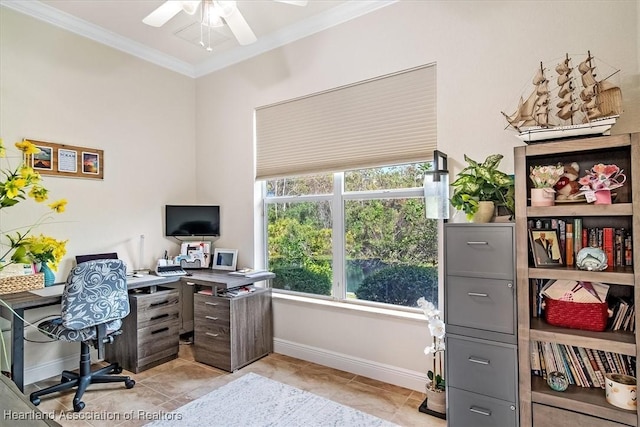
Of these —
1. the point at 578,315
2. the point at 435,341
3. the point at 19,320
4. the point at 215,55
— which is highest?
the point at 215,55

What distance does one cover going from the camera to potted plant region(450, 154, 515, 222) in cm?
204

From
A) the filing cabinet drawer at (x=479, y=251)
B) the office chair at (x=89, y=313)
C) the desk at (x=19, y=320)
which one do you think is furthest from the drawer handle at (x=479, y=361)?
the desk at (x=19, y=320)

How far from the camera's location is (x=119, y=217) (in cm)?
349

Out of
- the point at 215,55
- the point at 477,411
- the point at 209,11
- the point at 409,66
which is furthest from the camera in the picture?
the point at 215,55

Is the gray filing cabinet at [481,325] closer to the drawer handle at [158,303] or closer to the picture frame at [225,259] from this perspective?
the picture frame at [225,259]

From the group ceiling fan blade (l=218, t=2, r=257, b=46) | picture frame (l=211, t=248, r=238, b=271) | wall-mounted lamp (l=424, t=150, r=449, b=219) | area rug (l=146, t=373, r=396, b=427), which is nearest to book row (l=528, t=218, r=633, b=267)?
wall-mounted lamp (l=424, t=150, r=449, b=219)

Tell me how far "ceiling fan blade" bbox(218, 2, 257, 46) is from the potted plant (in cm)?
171

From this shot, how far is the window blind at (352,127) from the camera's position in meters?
2.71

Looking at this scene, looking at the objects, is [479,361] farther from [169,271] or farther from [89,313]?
[169,271]

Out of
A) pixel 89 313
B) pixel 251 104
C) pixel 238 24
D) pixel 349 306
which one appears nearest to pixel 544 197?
pixel 349 306

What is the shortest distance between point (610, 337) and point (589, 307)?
0.52 feet

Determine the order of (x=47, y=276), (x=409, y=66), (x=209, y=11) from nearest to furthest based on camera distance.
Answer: (x=209, y=11) → (x=409, y=66) → (x=47, y=276)

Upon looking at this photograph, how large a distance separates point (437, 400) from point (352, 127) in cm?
216

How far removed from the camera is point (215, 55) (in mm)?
3840
